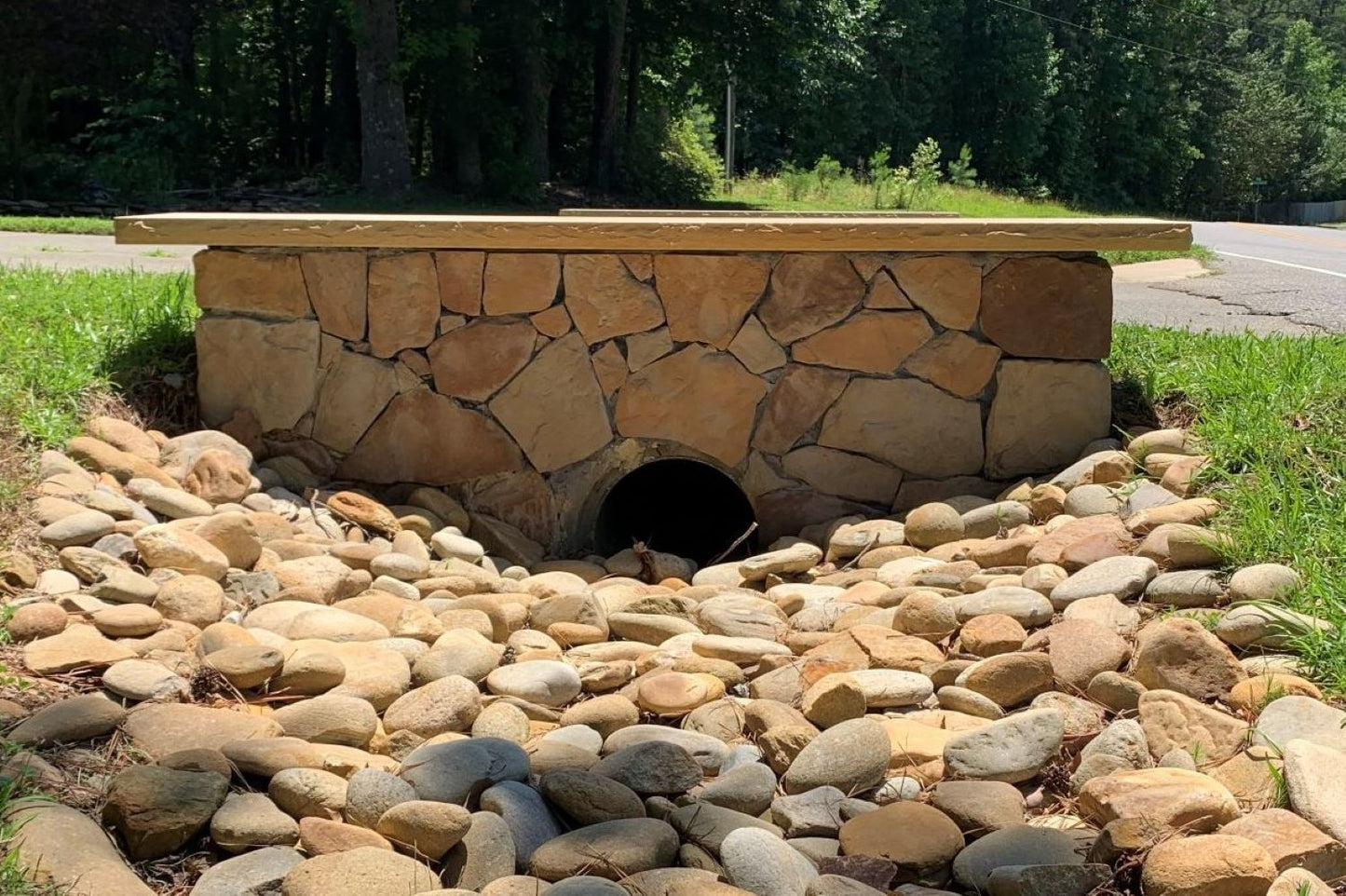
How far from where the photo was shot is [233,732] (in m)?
2.84

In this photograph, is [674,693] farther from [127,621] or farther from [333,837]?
[127,621]

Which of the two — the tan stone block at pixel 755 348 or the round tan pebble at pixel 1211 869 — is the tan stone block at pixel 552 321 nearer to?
the tan stone block at pixel 755 348

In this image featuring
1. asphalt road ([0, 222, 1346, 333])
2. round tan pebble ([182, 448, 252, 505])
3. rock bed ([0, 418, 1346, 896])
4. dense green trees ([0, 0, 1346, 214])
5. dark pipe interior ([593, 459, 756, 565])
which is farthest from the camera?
dense green trees ([0, 0, 1346, 214])

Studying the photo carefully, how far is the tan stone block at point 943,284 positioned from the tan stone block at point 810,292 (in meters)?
0.19

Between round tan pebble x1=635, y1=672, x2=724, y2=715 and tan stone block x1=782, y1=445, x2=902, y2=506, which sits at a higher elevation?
tan stone block x1=782, y1=445, x2=902, y2=506

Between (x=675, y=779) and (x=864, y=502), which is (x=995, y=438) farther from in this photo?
(x=675, y=779)

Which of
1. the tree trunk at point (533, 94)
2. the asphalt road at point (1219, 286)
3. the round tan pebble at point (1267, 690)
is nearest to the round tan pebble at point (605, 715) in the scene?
the round tan pebble at point (1267, 690)

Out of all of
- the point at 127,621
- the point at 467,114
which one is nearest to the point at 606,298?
the point at 127,621

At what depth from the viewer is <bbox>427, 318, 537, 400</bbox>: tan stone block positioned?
524 centimetres

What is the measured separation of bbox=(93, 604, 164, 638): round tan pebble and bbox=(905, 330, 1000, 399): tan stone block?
3.11 m

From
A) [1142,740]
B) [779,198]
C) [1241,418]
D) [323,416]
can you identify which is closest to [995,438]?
[1241,418]

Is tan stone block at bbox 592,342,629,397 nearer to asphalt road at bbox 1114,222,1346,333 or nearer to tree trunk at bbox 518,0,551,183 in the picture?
asphalt road at bbox 1114,222,1346,333

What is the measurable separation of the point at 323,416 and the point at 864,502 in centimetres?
233

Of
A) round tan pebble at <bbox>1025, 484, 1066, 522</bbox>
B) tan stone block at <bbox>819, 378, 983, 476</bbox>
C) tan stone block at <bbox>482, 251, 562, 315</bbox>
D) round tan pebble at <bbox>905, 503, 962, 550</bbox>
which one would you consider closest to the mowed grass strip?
tan stone block at <bbox>482, 251, 562, 315</bbox>
